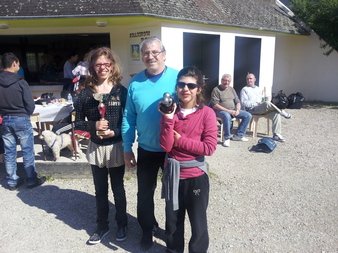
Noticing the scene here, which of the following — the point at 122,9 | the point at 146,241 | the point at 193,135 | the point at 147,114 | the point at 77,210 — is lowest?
the point at 77,210

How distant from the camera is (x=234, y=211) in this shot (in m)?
3.59

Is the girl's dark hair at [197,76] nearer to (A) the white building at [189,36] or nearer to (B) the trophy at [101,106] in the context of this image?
(B) the trophy at [101,106]

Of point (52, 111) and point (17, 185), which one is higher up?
point (52, 111)

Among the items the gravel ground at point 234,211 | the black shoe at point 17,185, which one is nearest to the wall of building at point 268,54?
the gravel ground at point 234,211

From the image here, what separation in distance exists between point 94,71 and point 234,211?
89.6 inches

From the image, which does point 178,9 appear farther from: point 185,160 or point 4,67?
point 185,160

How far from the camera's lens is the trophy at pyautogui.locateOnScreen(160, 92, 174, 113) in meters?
2.14

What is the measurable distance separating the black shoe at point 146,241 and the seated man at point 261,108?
180 inches

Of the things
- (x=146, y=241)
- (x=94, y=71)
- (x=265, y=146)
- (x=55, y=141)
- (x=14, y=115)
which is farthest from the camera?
(x=265, y=146)

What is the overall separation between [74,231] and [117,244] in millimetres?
564

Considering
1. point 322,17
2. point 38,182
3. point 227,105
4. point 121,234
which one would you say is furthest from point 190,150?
point 322,17

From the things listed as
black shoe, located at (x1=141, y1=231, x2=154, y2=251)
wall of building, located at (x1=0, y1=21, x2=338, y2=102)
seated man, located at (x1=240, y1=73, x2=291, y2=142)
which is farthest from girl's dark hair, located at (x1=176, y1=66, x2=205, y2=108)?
wall of building, located at (x1=0, y1=21, x2=338, y2=102)

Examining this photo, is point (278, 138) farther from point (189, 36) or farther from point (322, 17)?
point (189, 36)

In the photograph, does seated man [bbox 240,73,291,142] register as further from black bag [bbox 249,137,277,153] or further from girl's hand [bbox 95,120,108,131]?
girl's hand [bbox 95,120,108,131]
